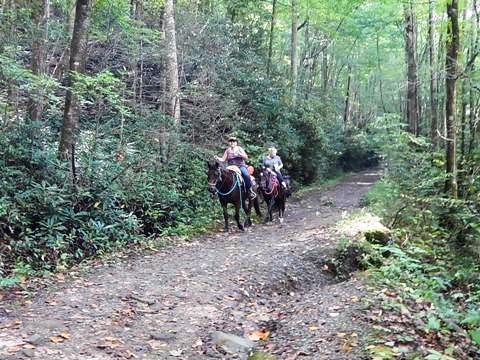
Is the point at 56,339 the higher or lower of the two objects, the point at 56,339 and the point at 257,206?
the lower

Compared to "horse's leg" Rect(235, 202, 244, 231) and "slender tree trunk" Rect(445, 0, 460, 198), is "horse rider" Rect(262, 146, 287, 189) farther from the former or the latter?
"slender tree trunk" Rect(445, 0, 460, 198)

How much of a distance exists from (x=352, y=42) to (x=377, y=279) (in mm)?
32970

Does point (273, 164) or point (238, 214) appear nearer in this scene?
point (238, 214)

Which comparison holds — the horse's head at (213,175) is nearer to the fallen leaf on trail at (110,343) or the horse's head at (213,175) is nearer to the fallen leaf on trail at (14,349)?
the fallen leaf on trail at (110,343)

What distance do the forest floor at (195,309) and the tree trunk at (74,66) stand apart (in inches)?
116

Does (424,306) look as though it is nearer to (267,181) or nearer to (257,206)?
(267,181)

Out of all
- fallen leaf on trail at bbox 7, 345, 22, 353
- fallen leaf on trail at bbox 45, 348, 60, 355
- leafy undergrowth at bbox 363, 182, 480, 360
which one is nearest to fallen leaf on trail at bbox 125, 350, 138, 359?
fallen leaf on trail at bbox 45, 348, 60, 355

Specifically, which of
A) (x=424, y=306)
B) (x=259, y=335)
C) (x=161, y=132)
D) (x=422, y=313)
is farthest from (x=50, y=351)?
(x=161, y=132)

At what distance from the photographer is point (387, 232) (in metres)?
10.1

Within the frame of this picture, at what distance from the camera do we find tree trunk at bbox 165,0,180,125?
47.3ft

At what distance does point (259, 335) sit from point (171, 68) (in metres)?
10.3

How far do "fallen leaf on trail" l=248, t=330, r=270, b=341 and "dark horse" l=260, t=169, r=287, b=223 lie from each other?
8.15 metres

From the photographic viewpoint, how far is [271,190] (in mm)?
14141

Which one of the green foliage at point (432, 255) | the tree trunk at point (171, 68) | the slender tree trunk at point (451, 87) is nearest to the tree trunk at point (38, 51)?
the tree trunk at point (171, 68)
